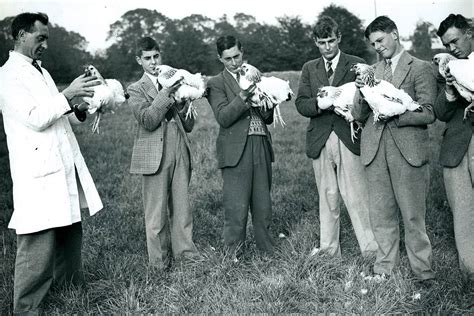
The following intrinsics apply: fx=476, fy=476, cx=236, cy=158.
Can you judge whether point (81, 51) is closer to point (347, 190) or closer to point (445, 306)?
point (347, 190)

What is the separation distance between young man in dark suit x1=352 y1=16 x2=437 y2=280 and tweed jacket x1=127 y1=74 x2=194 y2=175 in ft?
6.26

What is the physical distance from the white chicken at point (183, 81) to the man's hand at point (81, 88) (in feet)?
2.45

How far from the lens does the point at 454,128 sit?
4363 mm

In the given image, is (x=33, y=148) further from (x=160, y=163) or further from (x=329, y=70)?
(x=329, y=70)

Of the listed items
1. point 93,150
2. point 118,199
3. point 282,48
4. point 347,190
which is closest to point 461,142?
point 347,190

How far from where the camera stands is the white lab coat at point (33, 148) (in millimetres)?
3893

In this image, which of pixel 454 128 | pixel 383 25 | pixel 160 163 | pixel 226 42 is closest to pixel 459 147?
pixel 454 128

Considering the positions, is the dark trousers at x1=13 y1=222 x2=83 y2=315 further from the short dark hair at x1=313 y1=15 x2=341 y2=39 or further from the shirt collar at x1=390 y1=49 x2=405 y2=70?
the shirt collar at x1=390 y1=49 x2=405 y2=70

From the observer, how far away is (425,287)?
14.3 ft

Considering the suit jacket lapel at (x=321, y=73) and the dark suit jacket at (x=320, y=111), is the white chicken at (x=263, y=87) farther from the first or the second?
the suit jacket lapel at (x=321, y=73)

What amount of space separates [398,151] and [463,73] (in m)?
0.89

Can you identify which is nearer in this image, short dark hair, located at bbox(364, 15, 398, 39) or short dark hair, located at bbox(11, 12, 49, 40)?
short dark hair, located at bbox(11, 12, 49, 40)

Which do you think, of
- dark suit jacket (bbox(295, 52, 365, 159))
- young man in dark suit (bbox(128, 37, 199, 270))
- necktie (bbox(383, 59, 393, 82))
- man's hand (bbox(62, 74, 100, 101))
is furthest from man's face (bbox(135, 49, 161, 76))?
necktie (bbox(383, 59, 393, 82))

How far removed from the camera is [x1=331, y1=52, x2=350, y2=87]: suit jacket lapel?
16.2 ft
